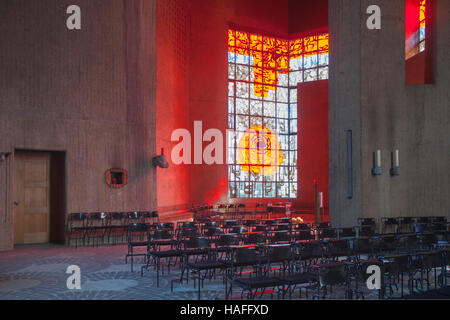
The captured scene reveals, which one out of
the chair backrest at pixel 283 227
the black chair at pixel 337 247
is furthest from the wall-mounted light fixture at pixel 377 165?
the black chair at pixel 337 247

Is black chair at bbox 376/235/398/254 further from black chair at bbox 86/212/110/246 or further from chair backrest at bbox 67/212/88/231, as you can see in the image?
chair backrest at bbox 67/212/88/231

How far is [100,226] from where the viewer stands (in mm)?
12336

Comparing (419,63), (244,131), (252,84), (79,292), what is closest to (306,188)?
(244,131)

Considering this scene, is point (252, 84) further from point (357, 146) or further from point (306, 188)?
point (357, 146)

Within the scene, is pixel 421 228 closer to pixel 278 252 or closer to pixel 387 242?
pixel 387 242

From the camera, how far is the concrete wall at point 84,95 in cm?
1156

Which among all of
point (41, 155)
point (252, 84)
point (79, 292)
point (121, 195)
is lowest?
point (79, 292)

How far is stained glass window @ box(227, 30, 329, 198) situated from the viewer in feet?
73.6

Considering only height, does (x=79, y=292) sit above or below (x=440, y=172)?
below

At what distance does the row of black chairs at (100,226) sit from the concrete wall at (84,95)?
37 centimetres

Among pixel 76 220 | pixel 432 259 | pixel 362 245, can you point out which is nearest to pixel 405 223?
pixel 362 245
